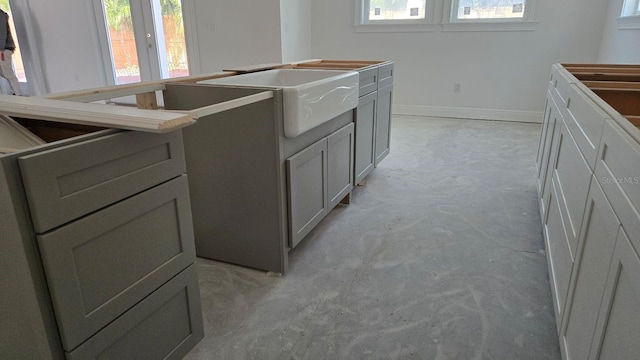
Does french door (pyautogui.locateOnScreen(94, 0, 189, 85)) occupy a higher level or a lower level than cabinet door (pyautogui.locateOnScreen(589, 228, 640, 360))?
higher

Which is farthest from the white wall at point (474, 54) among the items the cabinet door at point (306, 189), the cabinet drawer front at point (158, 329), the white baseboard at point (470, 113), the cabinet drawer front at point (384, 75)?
the cabinet drawer front at point (158, 329)

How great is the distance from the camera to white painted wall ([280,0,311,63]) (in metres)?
5.08

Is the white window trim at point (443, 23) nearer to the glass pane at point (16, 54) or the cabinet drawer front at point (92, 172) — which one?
the cabinet drawer front at point (92, 172)

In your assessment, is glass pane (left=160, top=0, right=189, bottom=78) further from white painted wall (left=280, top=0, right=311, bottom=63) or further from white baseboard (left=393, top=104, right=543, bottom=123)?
white baseboard (left=393, top=104, right=543, bottom=123)

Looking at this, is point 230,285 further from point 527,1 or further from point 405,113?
point 527,1

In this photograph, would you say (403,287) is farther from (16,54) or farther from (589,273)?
(16,54)

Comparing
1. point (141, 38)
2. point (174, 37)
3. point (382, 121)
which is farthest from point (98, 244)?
point (141, 38)

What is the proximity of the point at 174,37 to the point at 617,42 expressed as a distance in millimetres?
5098

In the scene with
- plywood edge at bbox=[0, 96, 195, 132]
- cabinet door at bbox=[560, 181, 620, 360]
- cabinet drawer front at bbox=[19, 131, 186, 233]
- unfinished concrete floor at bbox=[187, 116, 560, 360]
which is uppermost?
plywood edge at bbox=[0, 96, 195, 132]

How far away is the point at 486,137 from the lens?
442 cm

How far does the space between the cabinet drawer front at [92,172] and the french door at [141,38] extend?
16.3ft

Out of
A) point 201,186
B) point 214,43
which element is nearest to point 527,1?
point 214,43

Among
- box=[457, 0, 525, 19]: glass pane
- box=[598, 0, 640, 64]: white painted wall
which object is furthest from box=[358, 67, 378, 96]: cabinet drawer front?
box=[457, 0, 525, 19]: glass pane

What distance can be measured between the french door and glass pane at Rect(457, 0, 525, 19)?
11.7ft
